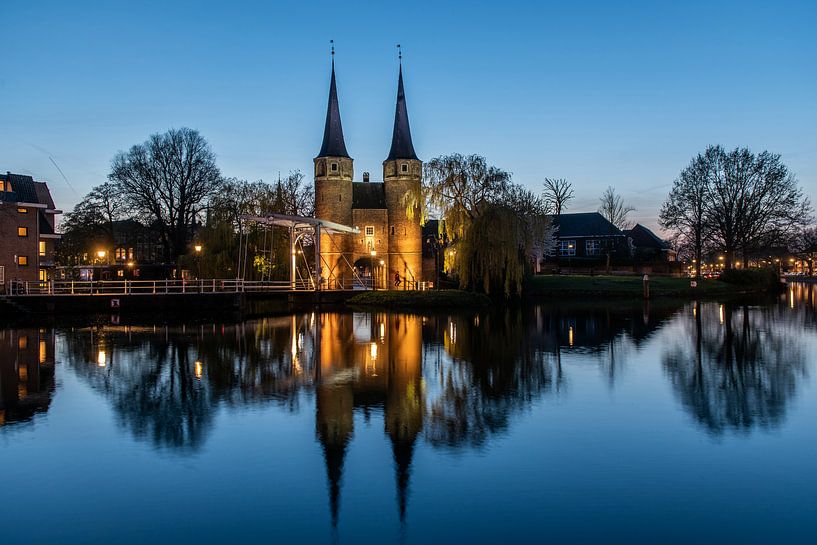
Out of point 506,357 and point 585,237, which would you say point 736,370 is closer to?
point 506,357

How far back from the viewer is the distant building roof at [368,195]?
176 ft

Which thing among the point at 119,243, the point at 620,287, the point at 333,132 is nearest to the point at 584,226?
the point at 620,287

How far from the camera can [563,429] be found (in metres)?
11.0

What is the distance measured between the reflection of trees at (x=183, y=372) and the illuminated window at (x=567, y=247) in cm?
5412

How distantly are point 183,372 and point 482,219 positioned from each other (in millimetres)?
25161

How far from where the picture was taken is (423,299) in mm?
39156

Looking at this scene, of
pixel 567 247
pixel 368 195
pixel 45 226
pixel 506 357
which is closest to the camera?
pixel 506 357

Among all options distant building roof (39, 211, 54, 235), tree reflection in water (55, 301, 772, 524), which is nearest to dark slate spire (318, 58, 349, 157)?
distant building roof (39, 211, 54, 235)

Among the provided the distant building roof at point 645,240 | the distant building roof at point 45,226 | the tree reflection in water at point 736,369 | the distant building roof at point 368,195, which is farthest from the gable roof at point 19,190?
the distant building roof at point 645,240

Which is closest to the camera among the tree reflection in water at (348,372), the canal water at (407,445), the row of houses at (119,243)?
the canal water at (407,445)

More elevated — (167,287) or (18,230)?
(18,230)

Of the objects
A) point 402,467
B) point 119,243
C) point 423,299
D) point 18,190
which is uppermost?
point 18,190

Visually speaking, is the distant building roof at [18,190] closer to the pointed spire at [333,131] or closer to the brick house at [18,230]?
the brick house at [18,230]

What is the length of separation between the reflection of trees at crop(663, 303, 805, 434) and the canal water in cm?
9
